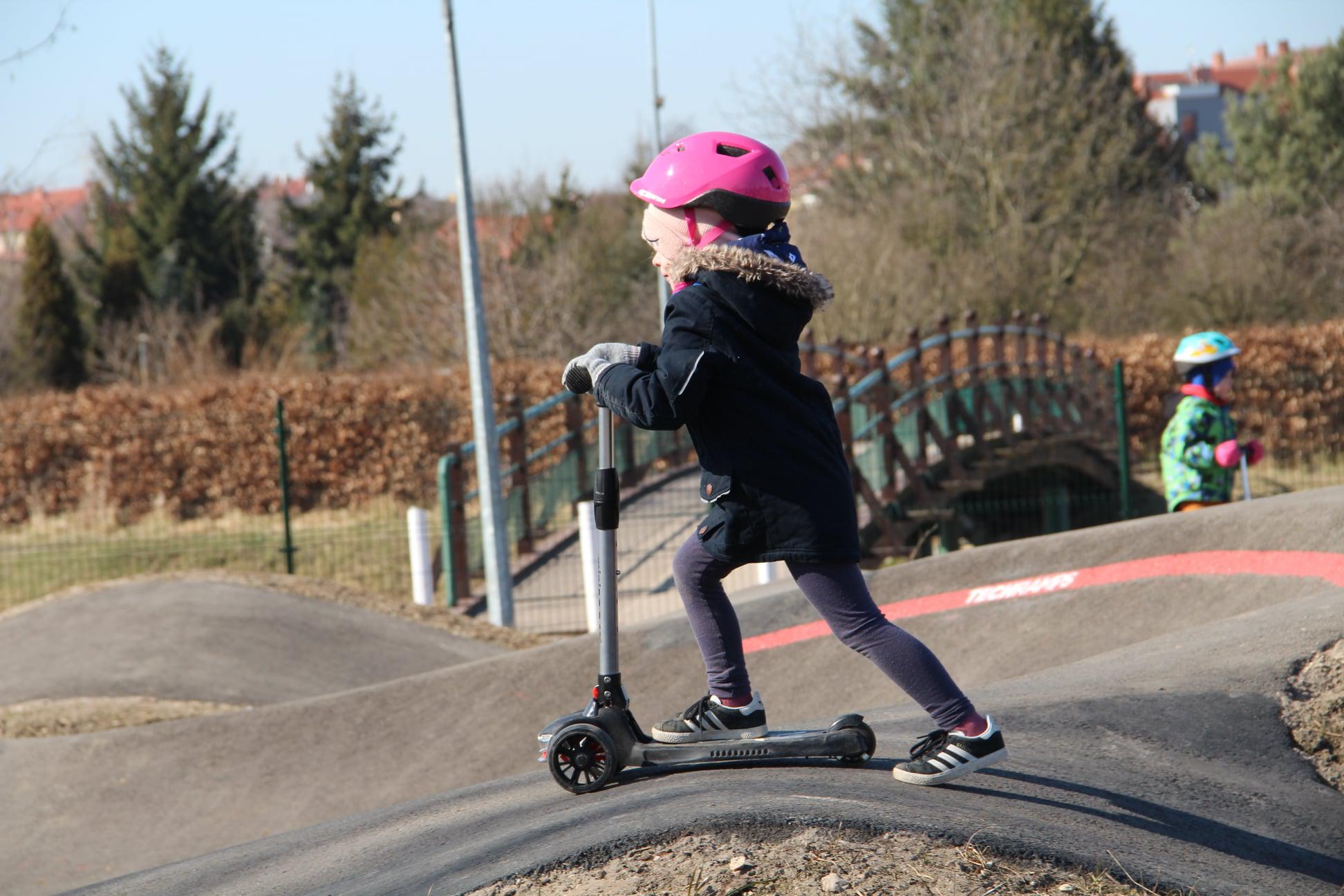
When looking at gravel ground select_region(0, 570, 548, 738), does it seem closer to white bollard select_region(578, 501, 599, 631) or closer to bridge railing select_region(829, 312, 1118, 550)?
white bollard select_region(578, 501, 599, 631)

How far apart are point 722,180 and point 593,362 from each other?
67 cm

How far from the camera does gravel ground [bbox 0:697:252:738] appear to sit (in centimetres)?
776

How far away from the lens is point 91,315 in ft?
132

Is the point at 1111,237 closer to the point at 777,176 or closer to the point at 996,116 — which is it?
the point at 996,116

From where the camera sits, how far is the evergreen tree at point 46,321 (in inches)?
1423

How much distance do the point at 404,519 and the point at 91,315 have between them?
2797 cm

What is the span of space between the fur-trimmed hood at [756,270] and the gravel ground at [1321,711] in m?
2.50

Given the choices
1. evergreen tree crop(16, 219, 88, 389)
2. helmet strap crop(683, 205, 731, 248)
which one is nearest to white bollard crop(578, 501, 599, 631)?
helmet strap crop(683, 205, 731, 248)

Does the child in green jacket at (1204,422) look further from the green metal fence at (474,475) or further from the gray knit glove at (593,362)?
the gray knit glove at (593,362)

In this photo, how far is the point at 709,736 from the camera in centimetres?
399

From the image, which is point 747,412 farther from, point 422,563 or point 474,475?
point 474,475

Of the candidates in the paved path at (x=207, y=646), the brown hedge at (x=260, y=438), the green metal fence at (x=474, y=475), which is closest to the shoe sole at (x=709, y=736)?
the paved path at (x=207, y=646)

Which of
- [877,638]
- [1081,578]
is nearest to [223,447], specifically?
[1081,578]

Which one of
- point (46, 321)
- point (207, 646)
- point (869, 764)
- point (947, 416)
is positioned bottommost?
point (207, 646)
